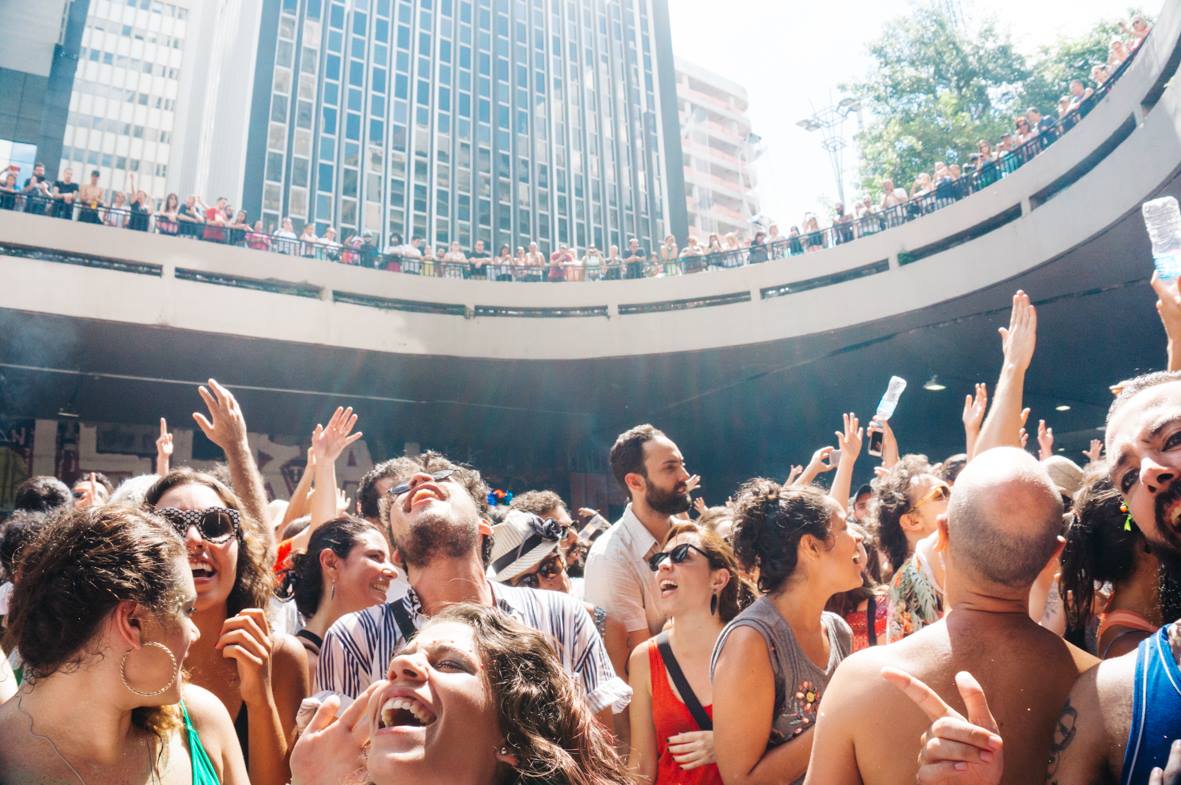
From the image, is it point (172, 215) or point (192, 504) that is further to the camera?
point (172, 215)

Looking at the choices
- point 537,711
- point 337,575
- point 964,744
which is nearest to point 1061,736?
point 964,744

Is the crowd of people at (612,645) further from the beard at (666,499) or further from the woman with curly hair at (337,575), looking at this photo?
the beard at (666,499)

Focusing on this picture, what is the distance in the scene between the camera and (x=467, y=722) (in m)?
1.55

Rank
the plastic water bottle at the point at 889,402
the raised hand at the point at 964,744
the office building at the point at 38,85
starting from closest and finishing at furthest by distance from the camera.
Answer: the raised hand at the point at 964,744 < the plastic water bottle at the point at 889,402 < the office building at the point at 38,85

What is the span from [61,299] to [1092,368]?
19.7m

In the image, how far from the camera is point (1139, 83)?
1081 cm

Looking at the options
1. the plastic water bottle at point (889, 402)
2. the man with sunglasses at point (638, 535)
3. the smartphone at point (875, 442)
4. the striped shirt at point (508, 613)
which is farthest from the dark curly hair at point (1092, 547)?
the plastic water bottle at point (889, 402)

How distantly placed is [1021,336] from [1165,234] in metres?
0.96

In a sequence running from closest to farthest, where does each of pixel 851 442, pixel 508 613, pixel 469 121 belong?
pixel 508 613
pixel 851 442
pixel 469 121

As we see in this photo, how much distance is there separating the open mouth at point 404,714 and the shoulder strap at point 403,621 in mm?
960

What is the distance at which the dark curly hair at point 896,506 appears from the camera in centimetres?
376

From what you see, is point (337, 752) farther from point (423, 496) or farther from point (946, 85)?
point (946, 85)

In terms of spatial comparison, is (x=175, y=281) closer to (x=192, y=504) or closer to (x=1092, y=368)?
(x=192, y=504)

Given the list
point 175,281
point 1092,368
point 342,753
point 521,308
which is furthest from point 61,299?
point 1092,368
